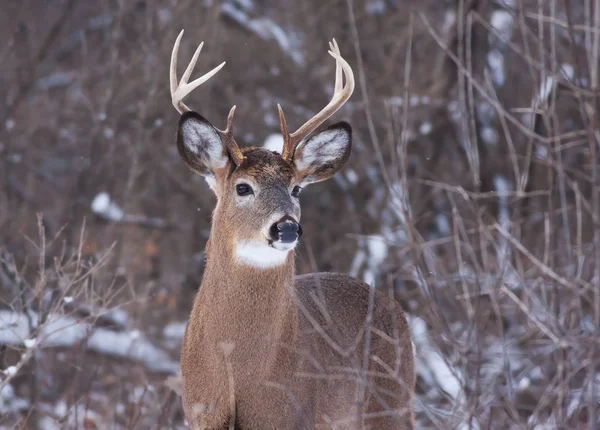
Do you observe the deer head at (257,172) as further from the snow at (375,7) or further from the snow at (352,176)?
the snow at (375,7)

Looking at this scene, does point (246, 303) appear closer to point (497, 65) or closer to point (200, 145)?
point (200, 145)

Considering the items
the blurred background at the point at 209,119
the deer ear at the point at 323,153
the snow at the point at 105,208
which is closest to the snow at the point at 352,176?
the blurred background at the point at 209,119

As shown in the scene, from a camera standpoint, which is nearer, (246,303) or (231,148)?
(246,303)

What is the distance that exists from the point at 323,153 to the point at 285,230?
1.10 metres

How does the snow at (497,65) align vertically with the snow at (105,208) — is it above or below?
above

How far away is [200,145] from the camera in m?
6.50

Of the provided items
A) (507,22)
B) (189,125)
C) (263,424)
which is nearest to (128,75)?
(507,22)

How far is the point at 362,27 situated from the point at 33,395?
7.02 metres

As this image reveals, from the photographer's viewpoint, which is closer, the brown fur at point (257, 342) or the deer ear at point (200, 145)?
the brown fur at point (257, 342)

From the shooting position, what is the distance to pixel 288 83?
51.6ft

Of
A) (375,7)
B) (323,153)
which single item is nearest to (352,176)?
(375,7)

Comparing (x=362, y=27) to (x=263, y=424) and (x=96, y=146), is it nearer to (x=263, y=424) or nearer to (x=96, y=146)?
(x=96, y=146)

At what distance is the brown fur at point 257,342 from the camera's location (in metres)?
5.86

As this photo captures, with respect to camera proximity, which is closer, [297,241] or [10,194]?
[297,241]
